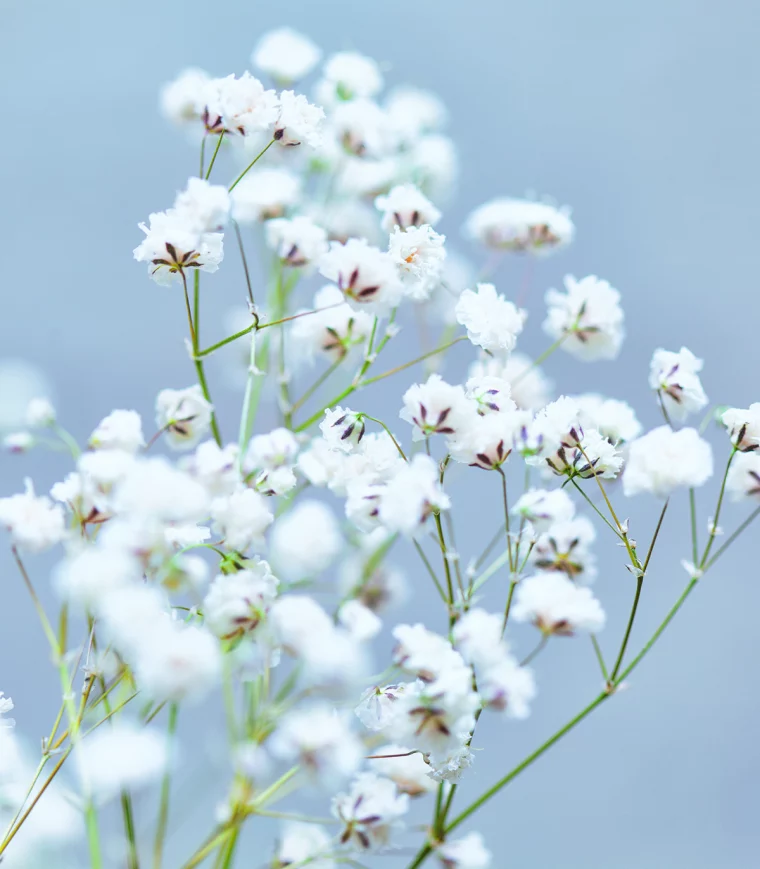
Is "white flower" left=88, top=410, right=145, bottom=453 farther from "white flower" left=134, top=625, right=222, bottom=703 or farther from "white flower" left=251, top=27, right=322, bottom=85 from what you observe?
"white flower" left=251, top=27, right=322, bottom=85

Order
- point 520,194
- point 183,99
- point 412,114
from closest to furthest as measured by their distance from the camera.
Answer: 1. point 183,99
2. point 412,114
3. point 520,194

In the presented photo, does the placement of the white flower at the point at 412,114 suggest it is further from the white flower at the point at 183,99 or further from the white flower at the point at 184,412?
the white flower at the point at 184,412

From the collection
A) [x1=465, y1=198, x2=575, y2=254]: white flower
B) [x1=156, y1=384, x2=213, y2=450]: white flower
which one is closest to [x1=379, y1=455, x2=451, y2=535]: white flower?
[x1=156, y1=384, x2=213, y2=450]: white flower

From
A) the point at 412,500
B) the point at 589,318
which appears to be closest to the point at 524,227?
the point at 589,318

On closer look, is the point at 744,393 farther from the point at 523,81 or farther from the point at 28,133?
the point at 28,133

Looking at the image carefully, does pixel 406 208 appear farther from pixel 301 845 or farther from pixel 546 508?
pixel 301 845

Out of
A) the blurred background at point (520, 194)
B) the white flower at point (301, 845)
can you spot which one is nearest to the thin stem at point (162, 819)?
the white flower at point (301, 845)
